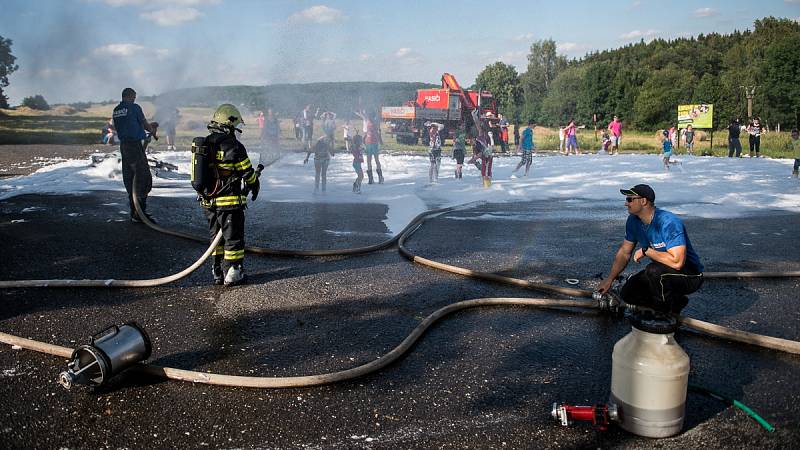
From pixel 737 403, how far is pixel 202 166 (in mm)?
4611

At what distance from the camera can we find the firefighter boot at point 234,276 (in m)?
5.82

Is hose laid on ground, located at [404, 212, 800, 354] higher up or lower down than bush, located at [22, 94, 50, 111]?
lower down

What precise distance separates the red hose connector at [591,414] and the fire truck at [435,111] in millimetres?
27526

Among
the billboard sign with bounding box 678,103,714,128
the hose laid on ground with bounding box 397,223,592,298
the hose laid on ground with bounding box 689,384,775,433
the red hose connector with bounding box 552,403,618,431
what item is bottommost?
the hose laid on ground with bounding box 689,384,775,433

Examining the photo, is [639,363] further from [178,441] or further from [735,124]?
[735,124]

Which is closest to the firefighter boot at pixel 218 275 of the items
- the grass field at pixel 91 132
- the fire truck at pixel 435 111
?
the grass field at pixel 91 132

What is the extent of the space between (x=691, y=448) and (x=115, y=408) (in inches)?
120

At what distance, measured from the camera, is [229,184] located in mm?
5762

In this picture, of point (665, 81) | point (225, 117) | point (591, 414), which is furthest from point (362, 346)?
point (665, 81)

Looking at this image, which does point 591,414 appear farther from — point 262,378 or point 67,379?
point 67,379

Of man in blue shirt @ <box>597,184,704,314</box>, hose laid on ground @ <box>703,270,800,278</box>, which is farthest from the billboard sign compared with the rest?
man in blue shirt @ <box>597,184,704,314</box>

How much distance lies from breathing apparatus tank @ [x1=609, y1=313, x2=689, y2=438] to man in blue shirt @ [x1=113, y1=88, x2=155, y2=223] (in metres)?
7.65

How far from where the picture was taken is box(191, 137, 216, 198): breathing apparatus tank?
562 cm

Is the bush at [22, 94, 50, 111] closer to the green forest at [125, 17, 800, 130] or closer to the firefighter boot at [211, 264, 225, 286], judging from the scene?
the green forest at [125, 17, 800, 130]
